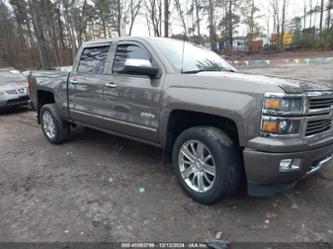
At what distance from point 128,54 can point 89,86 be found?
89 centimetres

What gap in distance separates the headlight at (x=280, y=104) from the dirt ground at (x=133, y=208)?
45.1 inches

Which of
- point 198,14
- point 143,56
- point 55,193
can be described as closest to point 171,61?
point 143,56

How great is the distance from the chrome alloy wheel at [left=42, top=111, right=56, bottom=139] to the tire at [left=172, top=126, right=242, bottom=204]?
3.16m

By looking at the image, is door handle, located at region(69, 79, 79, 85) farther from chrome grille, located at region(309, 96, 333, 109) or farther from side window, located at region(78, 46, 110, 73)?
chrome grille, located at region(309, 96, 333, 109)

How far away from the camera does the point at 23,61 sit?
30.5 metres

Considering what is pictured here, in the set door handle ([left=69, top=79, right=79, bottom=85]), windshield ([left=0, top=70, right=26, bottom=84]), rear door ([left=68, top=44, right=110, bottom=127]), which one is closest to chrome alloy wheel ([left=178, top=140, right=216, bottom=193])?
rear door ([left=68, top=44, right=110, bottom=127])

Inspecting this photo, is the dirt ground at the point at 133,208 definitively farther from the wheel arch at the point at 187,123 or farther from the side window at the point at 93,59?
the side window at the point at 93,59

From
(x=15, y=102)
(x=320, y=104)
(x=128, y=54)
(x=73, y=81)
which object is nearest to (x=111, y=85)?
(x=128, y=54)

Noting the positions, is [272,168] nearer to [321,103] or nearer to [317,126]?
[317,126]

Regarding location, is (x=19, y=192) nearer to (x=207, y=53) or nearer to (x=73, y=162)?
(x=73, y=162)

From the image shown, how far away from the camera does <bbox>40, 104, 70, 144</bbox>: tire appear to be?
18.4 feet

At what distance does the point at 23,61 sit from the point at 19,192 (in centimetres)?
3048

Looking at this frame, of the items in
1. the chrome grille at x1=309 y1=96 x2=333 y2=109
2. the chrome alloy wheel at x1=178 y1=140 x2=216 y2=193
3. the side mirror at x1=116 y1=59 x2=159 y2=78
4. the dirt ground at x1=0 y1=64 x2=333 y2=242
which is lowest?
the dirt ground at x1=0 y1=64 x2=333 y2=242

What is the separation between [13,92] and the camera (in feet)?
31.0
